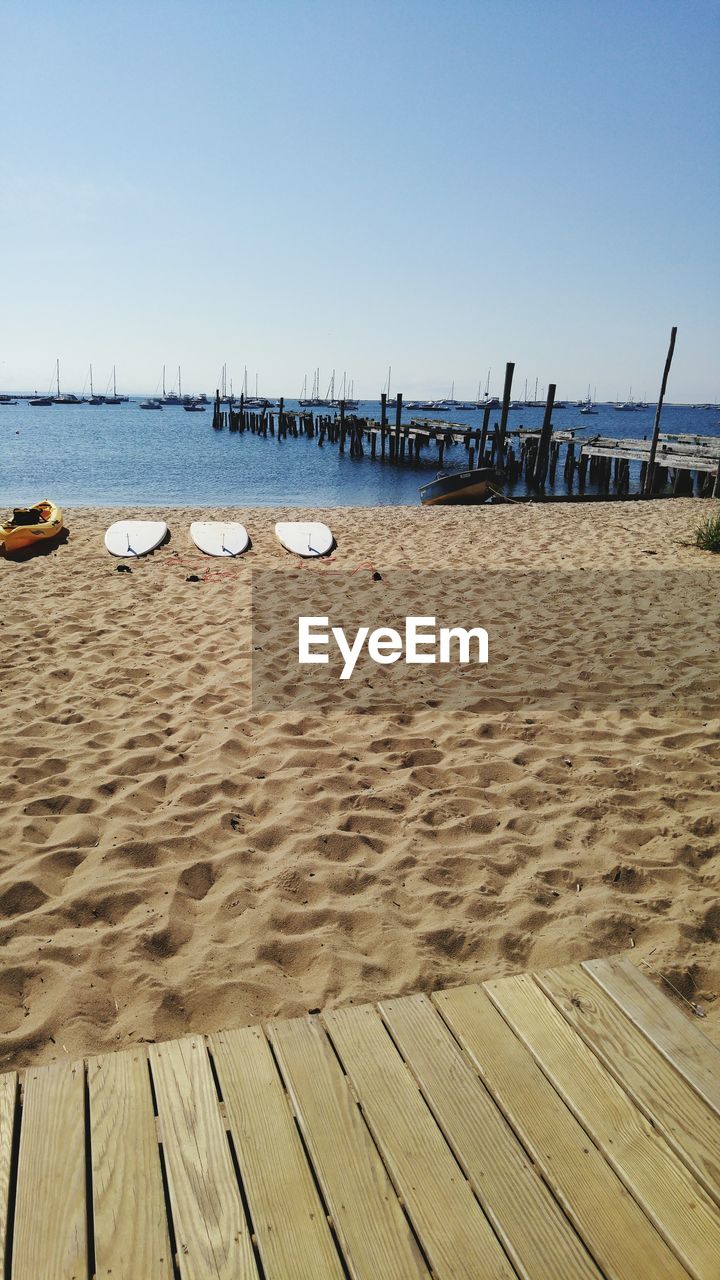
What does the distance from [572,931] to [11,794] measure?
287cm

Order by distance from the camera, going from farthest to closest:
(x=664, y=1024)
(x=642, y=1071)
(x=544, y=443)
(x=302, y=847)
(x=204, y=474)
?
(x=204, y=474)
(x=544, y=443)
(x=302, y=847)
(x=664, y=1024)
(x=642, y=1071)

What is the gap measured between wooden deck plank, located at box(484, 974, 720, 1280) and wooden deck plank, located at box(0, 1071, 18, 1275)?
4.14 feet

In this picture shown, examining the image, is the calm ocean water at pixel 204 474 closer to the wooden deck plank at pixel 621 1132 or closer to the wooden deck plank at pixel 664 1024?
the wooden deck plank at pixel 664 1024

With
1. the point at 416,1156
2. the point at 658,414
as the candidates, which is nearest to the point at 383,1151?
the point at 416,1156

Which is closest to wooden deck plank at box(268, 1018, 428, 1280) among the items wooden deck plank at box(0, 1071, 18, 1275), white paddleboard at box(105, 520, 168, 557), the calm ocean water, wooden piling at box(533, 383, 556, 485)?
wooden deck plank at box(0, 1071, 18, 1275)

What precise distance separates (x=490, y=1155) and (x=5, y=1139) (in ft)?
3.64

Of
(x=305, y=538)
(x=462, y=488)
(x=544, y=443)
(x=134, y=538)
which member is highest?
(x=544, y=443)

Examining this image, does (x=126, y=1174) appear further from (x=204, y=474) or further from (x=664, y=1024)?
(x=204, y=474)

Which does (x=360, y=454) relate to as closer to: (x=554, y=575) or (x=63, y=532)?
(x=63, y=532)

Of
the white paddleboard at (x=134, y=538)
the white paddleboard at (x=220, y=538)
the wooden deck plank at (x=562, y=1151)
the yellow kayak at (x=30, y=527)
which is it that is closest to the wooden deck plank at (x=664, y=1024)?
the wooden deck plank at (x=562, y=1151)

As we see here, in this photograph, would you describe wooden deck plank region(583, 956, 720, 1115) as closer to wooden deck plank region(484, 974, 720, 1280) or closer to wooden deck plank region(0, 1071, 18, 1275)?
wooden deck plank region(484, 974, 720, 1280)

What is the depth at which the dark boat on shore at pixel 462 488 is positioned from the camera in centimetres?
1875

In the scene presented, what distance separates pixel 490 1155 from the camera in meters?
1.65

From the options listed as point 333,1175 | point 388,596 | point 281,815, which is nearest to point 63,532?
point 388,596
